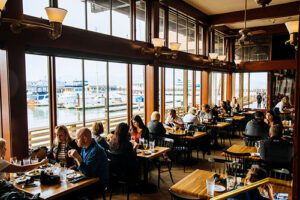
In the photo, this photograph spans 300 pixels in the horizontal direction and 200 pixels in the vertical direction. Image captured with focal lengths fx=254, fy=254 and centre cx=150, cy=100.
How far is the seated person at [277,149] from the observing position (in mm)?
3867

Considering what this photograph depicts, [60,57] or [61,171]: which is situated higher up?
[60,57]

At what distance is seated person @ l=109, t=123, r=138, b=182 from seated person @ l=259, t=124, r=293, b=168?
6.84 ft

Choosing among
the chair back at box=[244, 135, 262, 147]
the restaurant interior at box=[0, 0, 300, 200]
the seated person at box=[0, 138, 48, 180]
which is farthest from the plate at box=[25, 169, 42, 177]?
the chair back at box=[244, 135, 262, 147]

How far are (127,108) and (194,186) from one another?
3.76m

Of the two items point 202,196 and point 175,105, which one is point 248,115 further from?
point 202,196

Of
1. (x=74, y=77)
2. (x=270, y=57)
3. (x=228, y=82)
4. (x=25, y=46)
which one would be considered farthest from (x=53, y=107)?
(x=270, y=57)

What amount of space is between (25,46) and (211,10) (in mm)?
6922

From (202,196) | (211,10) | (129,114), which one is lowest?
(202,196)

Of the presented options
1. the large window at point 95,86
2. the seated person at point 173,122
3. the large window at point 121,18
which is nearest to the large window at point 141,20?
the large window at point 121,18

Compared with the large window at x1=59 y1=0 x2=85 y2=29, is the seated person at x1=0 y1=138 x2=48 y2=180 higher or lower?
lower

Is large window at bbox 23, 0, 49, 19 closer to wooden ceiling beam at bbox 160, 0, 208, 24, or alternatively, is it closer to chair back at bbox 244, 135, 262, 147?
wooden ceiling beam at bbox 160, 0, 208, 24

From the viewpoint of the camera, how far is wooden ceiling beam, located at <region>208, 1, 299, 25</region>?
318 inches

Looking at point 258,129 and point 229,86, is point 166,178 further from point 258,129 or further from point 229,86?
point 229,86

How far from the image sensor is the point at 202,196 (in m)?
2.62
